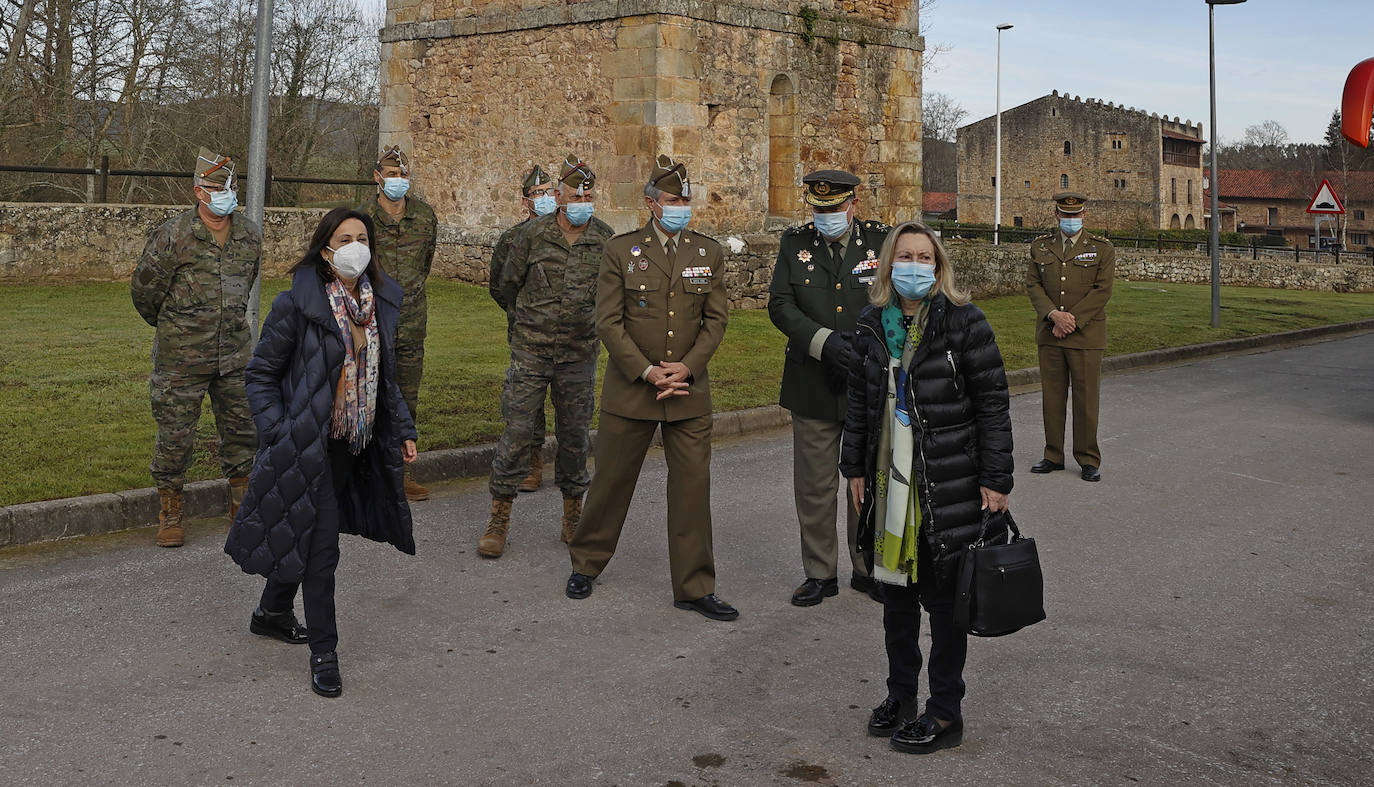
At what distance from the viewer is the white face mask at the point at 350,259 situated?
508 centimetres

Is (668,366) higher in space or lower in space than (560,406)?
higher

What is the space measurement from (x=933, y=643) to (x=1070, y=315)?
5481 millimetres

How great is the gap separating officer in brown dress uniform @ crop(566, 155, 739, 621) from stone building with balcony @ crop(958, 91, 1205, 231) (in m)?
71.4

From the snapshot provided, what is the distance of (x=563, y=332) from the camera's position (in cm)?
730

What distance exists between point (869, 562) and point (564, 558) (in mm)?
2604

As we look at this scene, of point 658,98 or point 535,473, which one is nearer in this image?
point 535,473

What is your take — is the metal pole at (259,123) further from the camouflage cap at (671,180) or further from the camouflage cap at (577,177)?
the camouflage cap at (671,180)

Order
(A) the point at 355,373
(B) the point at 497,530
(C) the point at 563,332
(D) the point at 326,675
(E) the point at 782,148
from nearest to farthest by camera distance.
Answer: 1. (D) the point at 326,675
2. (A) the point at 355,373
3. (B) the point at 497,530
4. (C) the point at 563,332
5. (E) the point at 782,148

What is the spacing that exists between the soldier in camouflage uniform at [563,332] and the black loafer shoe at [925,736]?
310 cm

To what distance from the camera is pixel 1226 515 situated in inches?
324

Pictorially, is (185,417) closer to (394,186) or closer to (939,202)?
(394,186)

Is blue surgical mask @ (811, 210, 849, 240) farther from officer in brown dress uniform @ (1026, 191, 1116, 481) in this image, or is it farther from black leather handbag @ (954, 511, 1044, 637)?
officer in brown dress uniform @ (1026, 191, 1116, 481)

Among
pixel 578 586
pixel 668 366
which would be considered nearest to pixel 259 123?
pixel 668 366

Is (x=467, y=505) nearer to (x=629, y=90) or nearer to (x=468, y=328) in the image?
(x=468, y=328)
